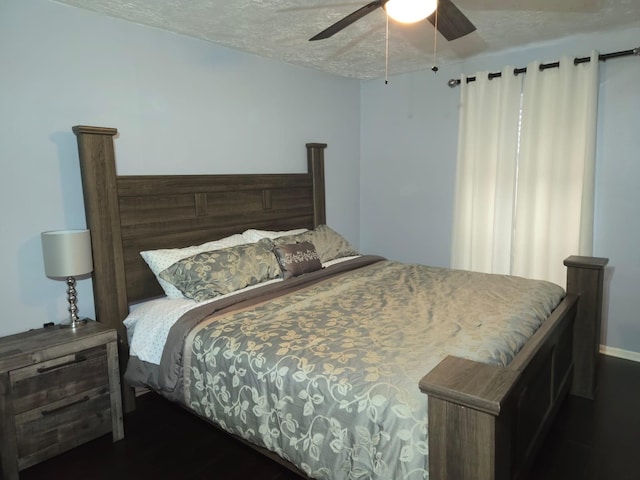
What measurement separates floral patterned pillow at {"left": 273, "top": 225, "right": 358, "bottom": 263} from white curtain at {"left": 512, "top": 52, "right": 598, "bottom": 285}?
1462mm

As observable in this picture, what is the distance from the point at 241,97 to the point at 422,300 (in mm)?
2092

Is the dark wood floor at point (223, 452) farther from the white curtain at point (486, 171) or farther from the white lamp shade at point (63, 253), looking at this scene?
the white curtain at point (486, 171)

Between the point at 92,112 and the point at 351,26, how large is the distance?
5.58 ft

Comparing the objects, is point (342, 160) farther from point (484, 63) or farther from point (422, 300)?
point (422, 300)

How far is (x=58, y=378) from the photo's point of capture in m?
2.16

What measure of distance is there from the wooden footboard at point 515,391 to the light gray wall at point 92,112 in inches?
87.3

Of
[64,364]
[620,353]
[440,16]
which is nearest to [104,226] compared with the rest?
[64,364]

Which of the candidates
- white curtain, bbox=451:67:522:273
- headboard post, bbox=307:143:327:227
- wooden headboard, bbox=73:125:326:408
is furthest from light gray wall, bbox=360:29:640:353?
wooden headboard, bbox=73:125:326:408

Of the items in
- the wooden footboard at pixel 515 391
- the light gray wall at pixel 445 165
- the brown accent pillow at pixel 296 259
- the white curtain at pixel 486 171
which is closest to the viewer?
the wooden footboard at pixel 515 391

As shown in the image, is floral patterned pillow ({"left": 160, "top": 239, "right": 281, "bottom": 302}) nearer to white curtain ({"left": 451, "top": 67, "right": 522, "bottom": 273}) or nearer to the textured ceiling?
the textured ceiling

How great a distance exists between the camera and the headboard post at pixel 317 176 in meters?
3.99

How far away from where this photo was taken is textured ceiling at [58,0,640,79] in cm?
248

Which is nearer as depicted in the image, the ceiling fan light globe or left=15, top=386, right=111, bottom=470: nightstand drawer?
the ceiling fan light globe

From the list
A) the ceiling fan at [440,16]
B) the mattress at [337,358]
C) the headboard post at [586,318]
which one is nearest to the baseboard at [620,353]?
the headboard post at [586,318]
